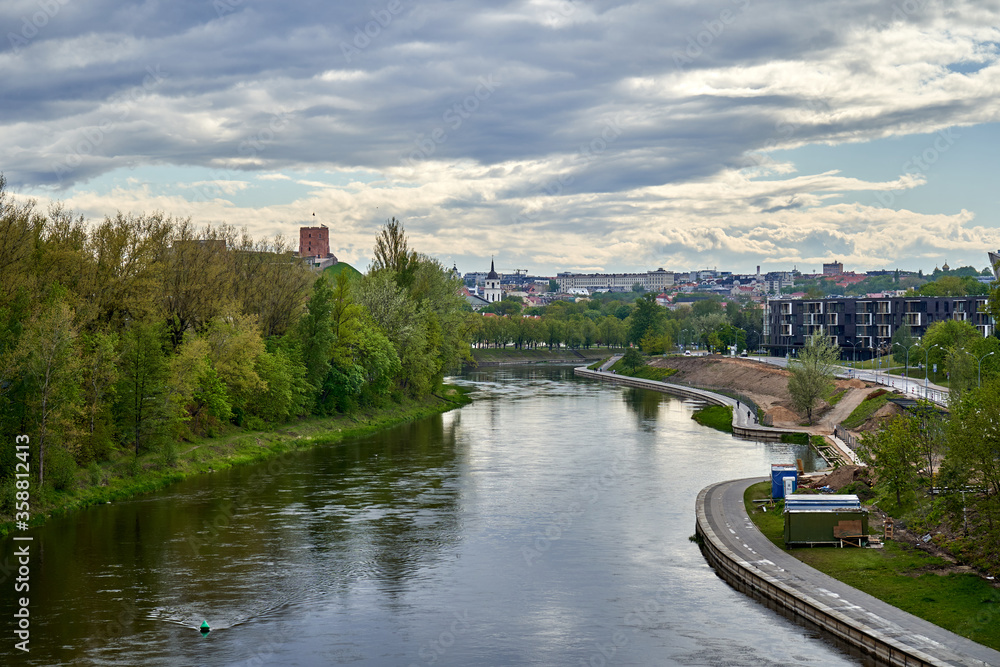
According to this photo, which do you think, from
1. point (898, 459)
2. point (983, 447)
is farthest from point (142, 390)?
point (983, 447)

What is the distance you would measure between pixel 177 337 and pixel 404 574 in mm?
38358

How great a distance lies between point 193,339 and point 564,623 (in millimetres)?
40640

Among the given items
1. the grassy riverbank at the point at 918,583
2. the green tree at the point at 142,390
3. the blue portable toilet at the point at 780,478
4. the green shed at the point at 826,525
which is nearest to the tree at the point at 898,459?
the blue portable toilet at the point at 780,478

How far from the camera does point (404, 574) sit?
35562 millimetres

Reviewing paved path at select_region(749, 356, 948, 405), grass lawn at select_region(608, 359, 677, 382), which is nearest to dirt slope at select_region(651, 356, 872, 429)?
grass lawn at select_region(608, 359, 677, 382)

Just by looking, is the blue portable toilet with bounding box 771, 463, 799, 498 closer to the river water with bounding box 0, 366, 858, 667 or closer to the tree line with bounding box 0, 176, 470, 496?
the river water with bounding box 0, 366, 858, 667

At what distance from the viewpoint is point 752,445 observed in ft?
245

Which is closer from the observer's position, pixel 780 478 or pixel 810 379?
pixel 780 478

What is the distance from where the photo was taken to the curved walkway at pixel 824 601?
2536 cm

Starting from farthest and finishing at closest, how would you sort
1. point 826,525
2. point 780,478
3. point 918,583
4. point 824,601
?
point 780,478, point 826,525, point 918,583, point 824,601

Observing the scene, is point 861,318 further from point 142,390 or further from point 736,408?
point 142,390

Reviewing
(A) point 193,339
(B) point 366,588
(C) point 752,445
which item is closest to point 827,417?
(C) point 752,445

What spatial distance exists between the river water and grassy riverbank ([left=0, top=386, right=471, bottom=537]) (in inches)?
59.4

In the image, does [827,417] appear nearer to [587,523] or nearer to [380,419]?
[380,419]
